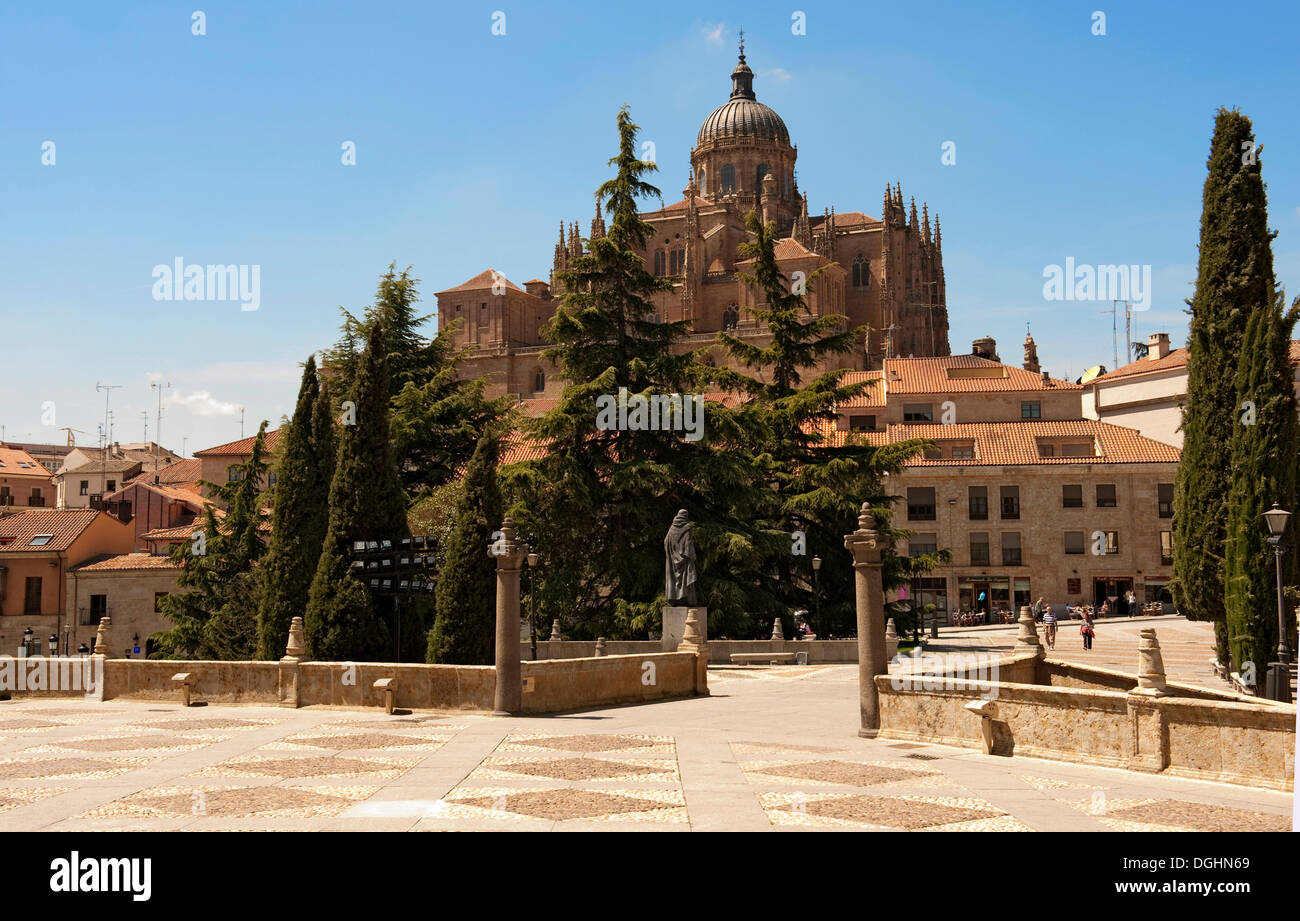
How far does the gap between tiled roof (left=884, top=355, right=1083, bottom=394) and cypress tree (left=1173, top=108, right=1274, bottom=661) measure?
97.3 ft

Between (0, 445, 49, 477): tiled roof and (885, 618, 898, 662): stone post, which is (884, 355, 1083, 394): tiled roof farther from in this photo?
(0, 445, 49, 477): tiled roof

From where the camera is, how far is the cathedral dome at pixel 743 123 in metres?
95.4

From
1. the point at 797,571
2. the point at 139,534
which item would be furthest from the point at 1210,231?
the point at 139,534

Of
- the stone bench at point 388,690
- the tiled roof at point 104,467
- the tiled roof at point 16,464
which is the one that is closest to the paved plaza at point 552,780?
the stone bench at point 388,690

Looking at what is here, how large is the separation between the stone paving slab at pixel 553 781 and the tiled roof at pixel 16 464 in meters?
67.1

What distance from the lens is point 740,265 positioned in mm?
87188

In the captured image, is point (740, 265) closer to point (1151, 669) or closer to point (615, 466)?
point (615, 466)

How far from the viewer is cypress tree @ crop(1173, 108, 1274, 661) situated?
21.0 m

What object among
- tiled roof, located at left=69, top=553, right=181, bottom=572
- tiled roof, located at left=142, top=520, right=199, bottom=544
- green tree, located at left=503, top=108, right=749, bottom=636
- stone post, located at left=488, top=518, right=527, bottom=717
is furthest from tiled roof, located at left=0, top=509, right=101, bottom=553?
stone post, located at left=488, top=518, right=527, bottom=717

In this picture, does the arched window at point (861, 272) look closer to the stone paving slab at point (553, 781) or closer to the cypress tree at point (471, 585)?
the cypress tree at point (471, 585)

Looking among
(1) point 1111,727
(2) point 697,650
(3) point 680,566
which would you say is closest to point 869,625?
(1) point 1111,727

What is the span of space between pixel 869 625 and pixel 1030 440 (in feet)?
123

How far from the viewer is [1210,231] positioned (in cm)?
2181
